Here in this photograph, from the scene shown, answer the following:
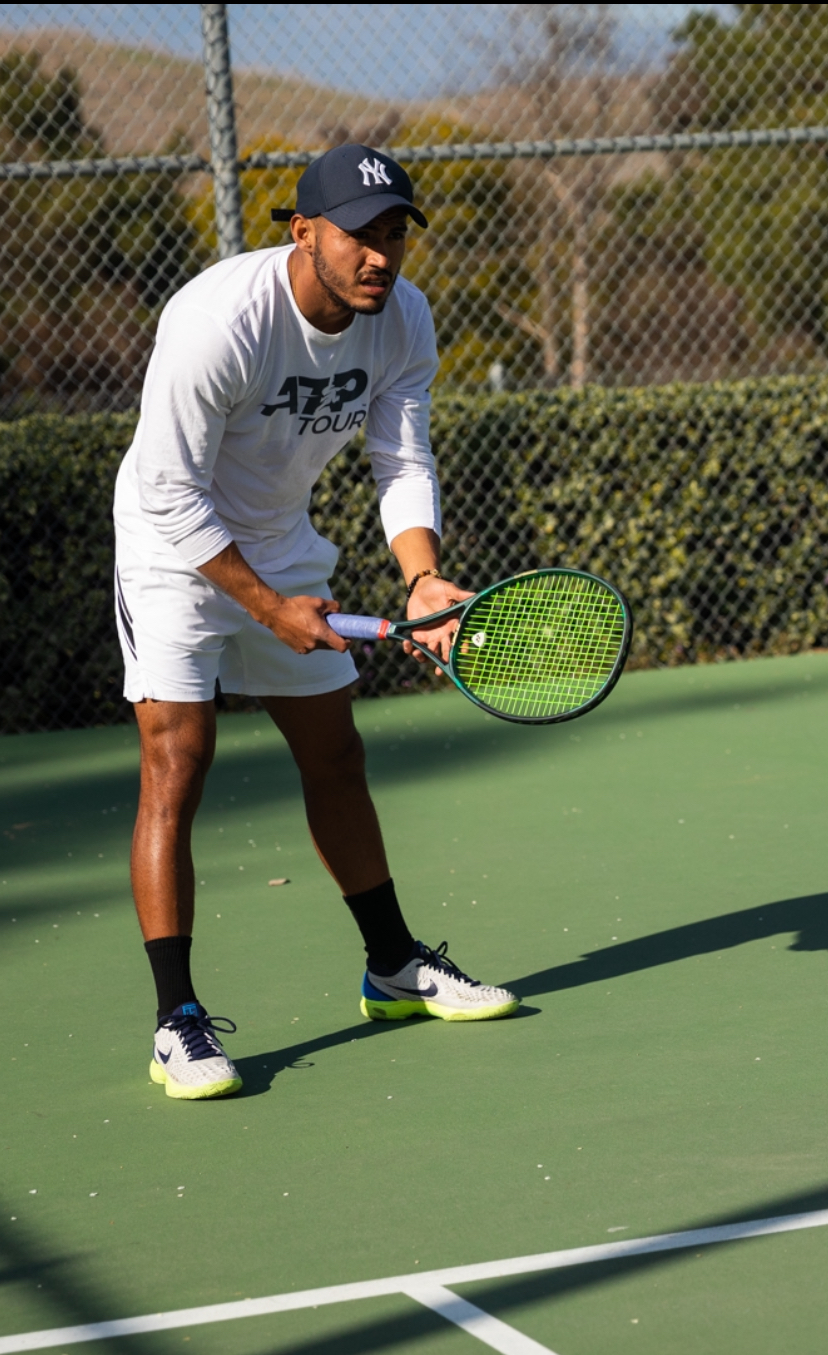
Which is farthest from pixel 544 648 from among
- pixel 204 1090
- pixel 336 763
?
pixel 204 1090

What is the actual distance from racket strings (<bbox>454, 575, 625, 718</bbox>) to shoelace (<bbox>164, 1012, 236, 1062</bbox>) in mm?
907

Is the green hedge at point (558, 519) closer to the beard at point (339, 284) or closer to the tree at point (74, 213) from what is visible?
the tree at point (74, 213)

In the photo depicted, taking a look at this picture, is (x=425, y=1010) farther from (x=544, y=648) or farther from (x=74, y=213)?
(x=74, y=213)

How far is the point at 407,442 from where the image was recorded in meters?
3.95

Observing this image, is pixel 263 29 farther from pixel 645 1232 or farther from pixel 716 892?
pixel 645 1232

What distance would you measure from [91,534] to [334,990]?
148 inches

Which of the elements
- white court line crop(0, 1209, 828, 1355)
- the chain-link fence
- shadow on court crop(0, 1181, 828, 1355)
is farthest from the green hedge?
white court line crop(0, 1209, 828, 1355)

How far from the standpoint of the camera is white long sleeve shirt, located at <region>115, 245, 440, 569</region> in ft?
11.2

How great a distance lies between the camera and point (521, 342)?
22.4m

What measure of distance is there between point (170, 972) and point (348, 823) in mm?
569

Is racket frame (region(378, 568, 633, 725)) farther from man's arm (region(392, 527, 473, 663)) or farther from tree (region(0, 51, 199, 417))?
tree (region(0, 51, 199, 417))

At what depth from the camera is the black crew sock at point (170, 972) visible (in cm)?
361

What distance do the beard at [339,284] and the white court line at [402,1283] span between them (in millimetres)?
1825

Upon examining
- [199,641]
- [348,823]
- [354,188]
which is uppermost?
[354,188]
